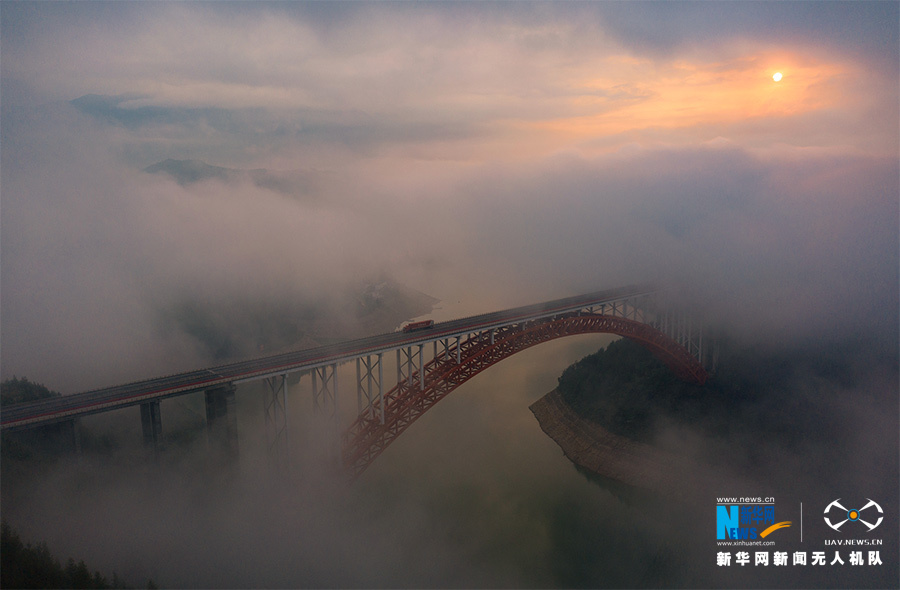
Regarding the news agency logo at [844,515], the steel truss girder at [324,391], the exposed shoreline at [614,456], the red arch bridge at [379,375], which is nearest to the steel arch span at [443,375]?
the red arch bridge at [379,375]

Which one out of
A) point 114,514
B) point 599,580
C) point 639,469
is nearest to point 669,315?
point 639,469

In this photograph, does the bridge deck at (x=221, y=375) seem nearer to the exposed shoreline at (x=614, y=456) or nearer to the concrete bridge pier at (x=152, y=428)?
the concrete bridge pier at (x=152, y=428)

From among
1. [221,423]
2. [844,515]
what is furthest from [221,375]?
[844,515]

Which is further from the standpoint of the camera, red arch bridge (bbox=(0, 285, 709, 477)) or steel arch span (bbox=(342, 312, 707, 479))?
steel arch span (bbox=(342, 312, 707, 479))

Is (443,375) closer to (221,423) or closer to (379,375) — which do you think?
(379,375)

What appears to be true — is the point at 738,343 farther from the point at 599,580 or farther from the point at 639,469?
the point at 599,580

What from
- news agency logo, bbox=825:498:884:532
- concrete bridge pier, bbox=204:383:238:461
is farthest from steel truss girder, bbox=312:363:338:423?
news agency logo, bbox=825:498:884:532

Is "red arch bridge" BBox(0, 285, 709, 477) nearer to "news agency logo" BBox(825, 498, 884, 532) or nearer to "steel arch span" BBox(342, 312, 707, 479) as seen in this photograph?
"steel arch span" BBox(342, 312, 707, 479)
